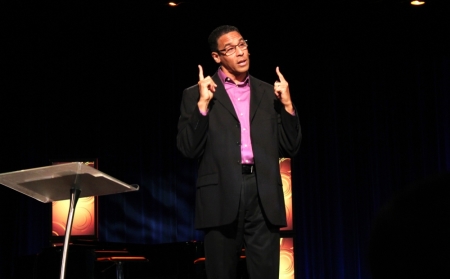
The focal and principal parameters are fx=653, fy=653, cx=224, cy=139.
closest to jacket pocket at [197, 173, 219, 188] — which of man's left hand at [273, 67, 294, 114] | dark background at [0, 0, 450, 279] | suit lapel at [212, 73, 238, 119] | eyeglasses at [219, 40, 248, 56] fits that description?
suit lapel at [212, 73, 238, 119]

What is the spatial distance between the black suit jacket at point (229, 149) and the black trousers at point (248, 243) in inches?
1.4

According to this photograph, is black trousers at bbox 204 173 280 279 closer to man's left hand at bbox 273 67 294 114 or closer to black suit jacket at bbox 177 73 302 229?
black suit jacket at bbox 177 73 302 229

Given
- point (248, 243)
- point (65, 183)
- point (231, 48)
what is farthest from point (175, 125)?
point (248, 243)

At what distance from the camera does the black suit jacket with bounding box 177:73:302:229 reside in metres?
2.28

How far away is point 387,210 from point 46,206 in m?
6.50

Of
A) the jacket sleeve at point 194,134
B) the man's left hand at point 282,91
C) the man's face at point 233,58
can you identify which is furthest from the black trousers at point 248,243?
the man's face at point 233,58

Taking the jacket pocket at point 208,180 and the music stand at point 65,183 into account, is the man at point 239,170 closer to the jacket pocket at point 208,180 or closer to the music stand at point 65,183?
the jacket pocket at point 208,180

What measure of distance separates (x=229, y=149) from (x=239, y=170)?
8 cm

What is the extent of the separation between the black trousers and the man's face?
44 cm

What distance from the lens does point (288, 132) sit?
2408mm

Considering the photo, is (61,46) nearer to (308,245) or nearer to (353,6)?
(353,6)

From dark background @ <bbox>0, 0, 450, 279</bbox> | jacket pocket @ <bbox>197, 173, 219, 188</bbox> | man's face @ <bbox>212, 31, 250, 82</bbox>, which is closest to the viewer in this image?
jacket pocket @ <bbox>197, 173, 219, 188</bbox>

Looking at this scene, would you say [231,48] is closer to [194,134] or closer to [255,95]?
[255,95]

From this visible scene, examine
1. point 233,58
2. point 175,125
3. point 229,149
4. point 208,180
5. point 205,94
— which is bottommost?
point 208,180
